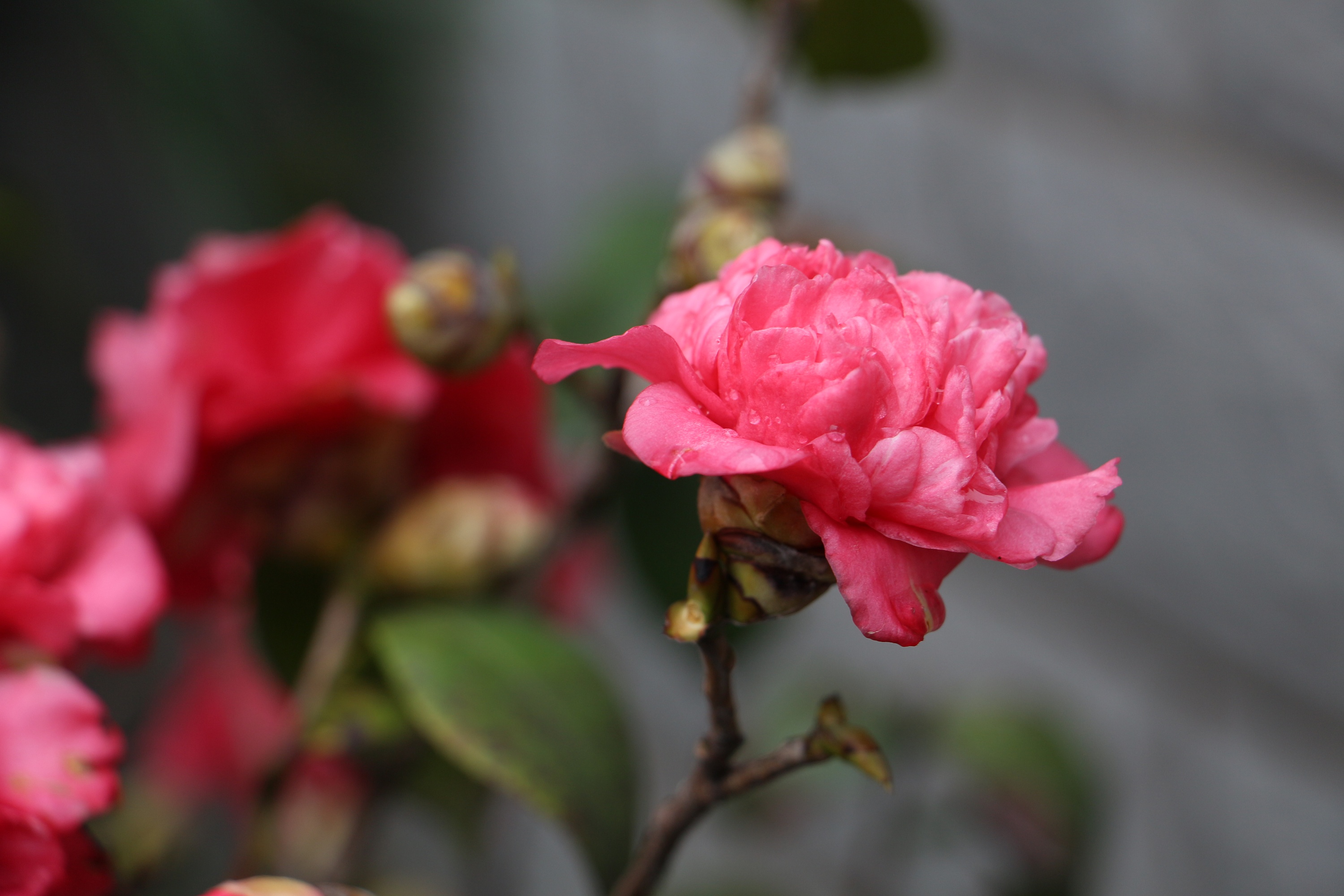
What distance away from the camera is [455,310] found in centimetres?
27

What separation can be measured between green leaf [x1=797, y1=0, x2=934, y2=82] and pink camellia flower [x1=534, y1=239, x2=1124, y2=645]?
0.72ft

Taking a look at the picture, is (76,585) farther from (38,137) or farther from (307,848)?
(38,137)

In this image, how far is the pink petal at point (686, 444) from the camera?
146mm

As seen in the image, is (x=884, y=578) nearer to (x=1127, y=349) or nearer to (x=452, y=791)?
(x=452, y=791)

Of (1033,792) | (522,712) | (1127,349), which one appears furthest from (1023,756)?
(522,712)

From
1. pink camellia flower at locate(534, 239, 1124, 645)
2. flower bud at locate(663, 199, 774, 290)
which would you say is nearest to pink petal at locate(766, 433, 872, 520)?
pink camellia flower at locate(534, 239, 1124, 645)

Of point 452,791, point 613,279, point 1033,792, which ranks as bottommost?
point 1033,792

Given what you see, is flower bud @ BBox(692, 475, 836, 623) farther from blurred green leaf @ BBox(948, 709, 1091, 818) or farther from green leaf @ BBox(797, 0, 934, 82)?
blurred green leaf @ BBox(948, 709, 1091, 818)

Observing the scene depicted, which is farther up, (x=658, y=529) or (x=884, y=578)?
(x=884, y=578)

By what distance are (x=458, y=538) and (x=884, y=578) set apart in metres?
0.18

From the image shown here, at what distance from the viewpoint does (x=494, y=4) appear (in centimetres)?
108

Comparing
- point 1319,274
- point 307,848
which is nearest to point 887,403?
point 307,848

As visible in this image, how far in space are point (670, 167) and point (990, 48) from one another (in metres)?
0.30

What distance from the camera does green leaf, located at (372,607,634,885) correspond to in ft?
0.84
